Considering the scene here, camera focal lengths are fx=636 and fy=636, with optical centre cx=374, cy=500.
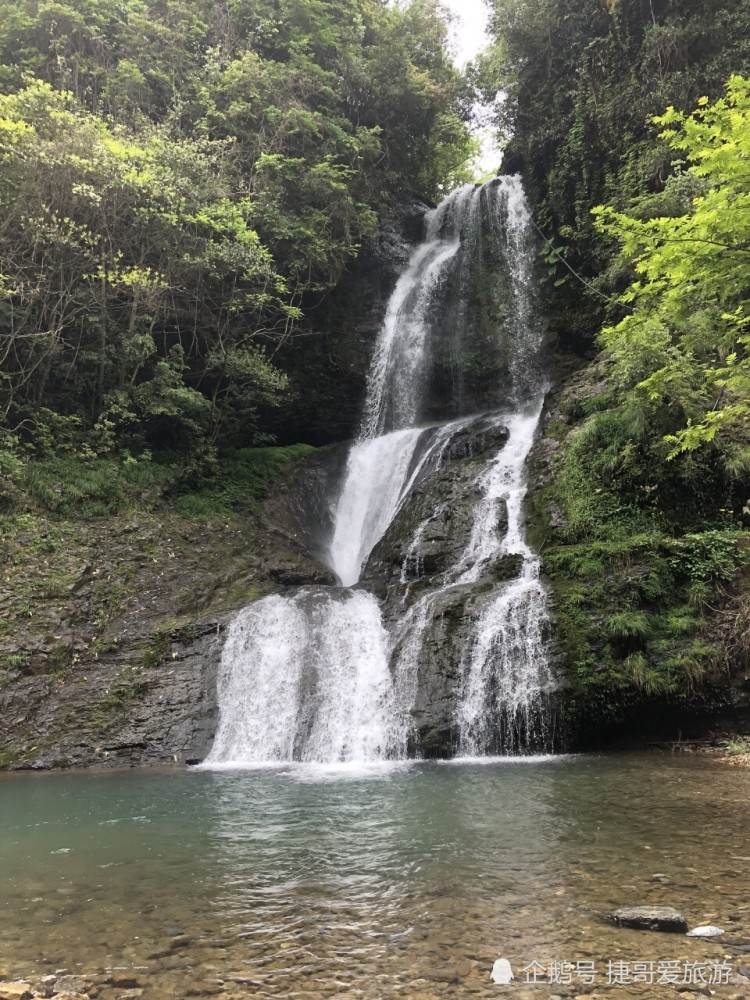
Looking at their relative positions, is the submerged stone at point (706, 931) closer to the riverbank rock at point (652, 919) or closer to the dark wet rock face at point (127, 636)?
the riverbank rock at point (652, 919)

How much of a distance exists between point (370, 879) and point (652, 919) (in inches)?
77.6

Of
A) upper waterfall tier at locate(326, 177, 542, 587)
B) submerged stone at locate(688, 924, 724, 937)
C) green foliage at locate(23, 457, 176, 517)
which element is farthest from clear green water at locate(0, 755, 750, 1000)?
upper waterfall tier at locate(326, 177, 542, 587)

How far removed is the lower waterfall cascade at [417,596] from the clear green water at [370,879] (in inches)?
93.8

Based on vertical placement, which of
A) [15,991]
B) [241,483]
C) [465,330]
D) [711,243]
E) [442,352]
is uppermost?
[465,330]

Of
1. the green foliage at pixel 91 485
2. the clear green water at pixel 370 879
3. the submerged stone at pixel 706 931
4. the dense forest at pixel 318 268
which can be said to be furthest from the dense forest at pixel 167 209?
the submerged stone at pixel 706 931

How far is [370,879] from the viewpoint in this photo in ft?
15.2

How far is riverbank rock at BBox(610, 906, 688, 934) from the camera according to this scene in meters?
3.49

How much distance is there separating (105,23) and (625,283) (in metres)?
16.4

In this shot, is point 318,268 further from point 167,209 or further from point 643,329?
point 643,329

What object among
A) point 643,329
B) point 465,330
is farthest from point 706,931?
point 465,330

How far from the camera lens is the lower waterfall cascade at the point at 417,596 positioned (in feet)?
33.9

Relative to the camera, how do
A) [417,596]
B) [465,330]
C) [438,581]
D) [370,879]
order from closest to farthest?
1. [370,879]
2. [417,596]
3. [438,581]
4. [465,330]

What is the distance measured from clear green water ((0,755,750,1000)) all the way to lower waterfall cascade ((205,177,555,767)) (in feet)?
7.82

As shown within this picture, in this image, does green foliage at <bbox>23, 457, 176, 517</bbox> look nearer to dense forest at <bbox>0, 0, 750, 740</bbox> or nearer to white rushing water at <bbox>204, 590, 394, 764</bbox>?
→ dense forest at <bbox>0, 0, 750, 740</bbox>
